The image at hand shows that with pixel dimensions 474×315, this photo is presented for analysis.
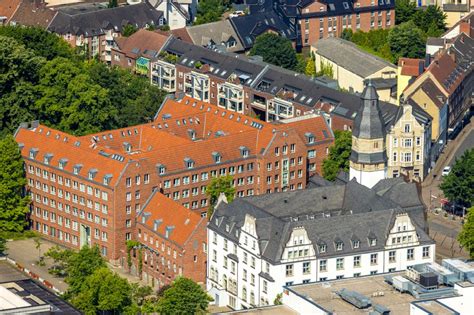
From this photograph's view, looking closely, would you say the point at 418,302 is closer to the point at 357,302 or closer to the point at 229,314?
the point at 357,302

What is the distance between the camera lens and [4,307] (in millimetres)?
195750

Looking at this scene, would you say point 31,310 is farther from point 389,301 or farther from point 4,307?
point 389,301

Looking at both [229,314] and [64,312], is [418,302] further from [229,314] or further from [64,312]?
[64,312]

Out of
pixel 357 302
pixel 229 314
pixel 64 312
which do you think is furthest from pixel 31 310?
pixel 357 302

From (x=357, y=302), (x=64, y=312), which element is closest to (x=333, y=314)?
A: (x=357, y=302)

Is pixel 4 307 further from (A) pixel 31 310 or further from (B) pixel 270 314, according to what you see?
(B) pixel 270 314

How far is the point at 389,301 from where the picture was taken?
200 m

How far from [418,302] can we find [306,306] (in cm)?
1212

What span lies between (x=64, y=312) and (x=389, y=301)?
109ft

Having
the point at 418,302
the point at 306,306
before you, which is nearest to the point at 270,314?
the point at 306,306

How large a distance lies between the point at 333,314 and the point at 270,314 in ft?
25.9

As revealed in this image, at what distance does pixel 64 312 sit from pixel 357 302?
29.5 meters

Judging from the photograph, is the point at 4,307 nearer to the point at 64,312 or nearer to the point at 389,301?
the point at 64,312

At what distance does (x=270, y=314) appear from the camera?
199875mm
